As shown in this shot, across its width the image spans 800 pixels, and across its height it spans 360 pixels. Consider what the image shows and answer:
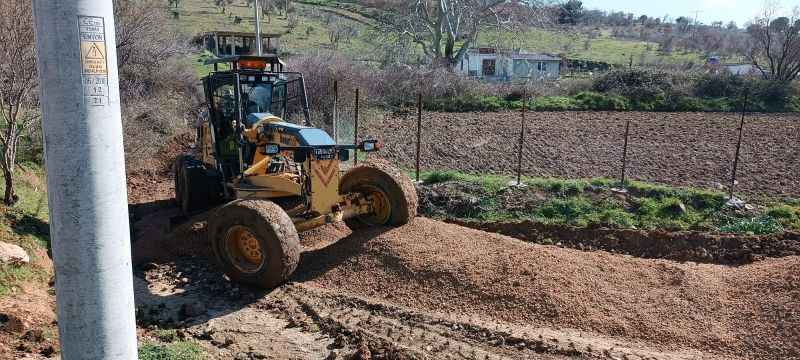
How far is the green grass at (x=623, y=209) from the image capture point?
9.74 metres

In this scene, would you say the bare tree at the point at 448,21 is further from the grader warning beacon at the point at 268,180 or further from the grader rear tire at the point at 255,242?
the grader rear tire at the point at 255,242

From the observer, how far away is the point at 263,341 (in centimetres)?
606

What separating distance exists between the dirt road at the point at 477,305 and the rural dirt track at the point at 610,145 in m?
6.43

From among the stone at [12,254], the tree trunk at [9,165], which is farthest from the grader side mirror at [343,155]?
the tree trunk at [9,165]

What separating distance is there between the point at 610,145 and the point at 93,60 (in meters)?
15.0

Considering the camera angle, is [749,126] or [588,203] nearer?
[588,203]

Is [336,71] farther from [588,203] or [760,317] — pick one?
[760,317]

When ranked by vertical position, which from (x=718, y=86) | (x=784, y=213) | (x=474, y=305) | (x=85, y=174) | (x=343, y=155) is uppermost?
(x=718, y=86)

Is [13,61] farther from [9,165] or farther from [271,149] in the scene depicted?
[271,149]

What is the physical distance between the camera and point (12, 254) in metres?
6.91

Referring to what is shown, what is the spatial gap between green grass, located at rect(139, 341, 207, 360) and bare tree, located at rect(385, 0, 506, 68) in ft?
83.8

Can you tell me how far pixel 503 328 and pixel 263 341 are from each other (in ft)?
7.78

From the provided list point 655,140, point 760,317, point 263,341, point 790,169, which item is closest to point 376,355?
point 263,341

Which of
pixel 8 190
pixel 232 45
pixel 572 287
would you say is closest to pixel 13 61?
pixel 8 190
